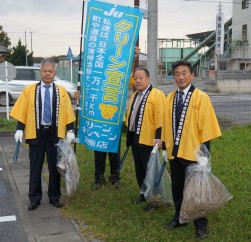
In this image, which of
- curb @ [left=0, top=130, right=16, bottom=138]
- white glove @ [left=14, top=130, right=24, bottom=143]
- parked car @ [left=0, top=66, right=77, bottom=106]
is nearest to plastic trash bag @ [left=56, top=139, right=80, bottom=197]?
white glove @ [left=14, top=130, right=24, bottom=143]

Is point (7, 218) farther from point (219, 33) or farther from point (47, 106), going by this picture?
point (219, 33)

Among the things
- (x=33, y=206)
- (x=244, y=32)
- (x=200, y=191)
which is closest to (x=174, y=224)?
(x=200, y=191)

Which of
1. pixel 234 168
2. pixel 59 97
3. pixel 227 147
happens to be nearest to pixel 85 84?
pixel 59 97

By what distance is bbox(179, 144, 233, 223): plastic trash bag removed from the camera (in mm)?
3502

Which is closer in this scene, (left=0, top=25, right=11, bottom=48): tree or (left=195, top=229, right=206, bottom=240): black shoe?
(left=195, top=229, right=206, bottom=240): black shoe

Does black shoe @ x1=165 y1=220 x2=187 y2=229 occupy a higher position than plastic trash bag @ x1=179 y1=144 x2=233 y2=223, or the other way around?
plastic trash bag @ x1=179 y1=144 x2=233 y2=223

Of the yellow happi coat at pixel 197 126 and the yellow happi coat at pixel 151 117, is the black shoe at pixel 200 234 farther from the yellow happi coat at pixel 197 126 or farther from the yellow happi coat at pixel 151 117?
the yellow happi coat at pixel 151 117

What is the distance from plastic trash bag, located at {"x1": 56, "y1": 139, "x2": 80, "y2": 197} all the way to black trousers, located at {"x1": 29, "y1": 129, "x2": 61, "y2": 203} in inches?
3.8

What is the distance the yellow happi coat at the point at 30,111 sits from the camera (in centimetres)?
449

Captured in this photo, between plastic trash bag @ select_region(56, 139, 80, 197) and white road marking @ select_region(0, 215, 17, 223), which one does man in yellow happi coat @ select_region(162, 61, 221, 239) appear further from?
white road marking @ select_region(0, 215, 17, 223)

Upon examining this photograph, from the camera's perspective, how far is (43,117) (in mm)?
4508

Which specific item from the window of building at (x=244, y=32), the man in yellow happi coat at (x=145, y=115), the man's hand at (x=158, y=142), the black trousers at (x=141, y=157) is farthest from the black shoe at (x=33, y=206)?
the window of building at (x=244, y=32)

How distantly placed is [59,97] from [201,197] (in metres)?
2.11

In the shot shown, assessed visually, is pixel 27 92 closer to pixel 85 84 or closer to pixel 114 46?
pixel 85 84
